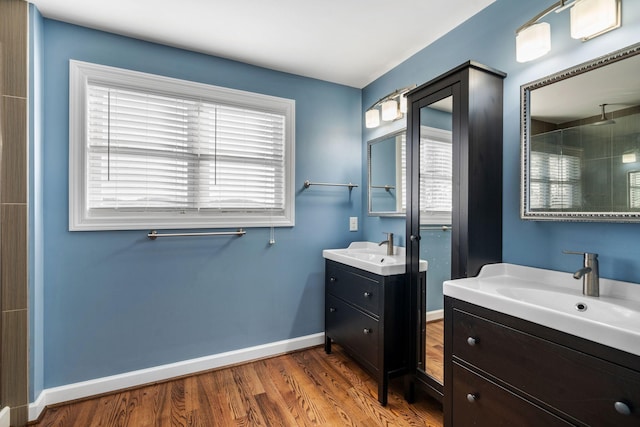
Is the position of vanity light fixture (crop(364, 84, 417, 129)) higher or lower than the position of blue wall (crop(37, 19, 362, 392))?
higher

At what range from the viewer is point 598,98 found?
1271mm

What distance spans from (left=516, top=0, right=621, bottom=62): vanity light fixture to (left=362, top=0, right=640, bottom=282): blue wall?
0.07 m

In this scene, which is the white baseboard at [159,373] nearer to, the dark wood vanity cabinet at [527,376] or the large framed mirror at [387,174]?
the large framed mirror at [387,174]

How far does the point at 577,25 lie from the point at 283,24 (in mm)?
1508

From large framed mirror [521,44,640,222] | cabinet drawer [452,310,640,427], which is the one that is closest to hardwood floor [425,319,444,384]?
cabinet drawer [452,310,640,427]

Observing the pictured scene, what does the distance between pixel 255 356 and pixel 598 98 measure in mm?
2611

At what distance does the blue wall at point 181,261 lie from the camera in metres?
1.89

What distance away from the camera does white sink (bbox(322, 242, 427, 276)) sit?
1863 mm

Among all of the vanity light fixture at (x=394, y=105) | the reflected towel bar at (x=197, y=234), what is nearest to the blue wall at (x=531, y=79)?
the vanity light fixture at (x=394, y=105)

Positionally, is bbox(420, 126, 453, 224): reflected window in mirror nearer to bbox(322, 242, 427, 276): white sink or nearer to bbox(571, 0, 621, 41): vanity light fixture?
bbox(322, 242, 427, 276): white sink

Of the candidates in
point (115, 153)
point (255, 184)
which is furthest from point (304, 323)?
point (115, 153)

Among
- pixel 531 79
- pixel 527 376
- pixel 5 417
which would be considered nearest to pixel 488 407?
pixel 527 376

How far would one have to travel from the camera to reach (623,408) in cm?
86

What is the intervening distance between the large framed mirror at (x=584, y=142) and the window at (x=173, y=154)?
1682 mm
